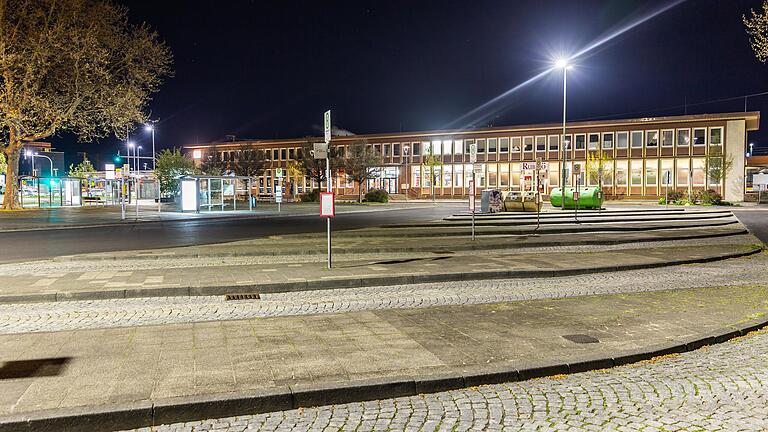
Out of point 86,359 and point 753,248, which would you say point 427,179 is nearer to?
point 753,248

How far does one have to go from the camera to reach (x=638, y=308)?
8.72 m

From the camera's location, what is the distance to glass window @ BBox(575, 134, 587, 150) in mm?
73750

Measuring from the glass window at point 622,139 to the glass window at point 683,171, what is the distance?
20.6 feet

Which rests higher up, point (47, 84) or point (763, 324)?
point (47, 84)

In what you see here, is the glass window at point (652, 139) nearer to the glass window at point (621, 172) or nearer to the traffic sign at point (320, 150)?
the glass window at point (621, 172)

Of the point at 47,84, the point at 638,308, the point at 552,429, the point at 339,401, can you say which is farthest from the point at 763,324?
the point at 47,84

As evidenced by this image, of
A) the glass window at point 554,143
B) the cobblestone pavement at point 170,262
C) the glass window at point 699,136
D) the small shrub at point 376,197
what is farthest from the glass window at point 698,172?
the cobblestone pavement at point 170,262

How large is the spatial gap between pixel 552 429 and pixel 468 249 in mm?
12350

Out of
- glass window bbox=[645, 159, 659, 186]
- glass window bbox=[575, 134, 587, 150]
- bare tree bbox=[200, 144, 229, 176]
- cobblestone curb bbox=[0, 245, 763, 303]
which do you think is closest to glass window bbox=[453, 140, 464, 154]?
glass window bbox=[575, 134, 587, 150]

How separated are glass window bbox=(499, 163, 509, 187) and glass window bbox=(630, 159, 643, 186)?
15.5 m

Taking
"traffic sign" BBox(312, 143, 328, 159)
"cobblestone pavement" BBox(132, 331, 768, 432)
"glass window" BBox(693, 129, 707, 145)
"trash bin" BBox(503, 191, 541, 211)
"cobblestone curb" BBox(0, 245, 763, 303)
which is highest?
"glass window" BBox(693, 129, 707, 145)

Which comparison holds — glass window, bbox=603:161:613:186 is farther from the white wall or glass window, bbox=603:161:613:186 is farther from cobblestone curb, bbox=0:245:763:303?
cobblestone curb, bbox=0:245:763:303

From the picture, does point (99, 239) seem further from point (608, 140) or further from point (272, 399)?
point (608, 140)

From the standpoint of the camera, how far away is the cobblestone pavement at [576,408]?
4.58 meters
